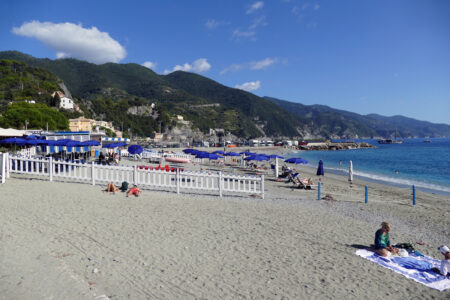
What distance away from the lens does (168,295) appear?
12.5ft

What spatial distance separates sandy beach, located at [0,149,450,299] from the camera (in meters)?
4.02

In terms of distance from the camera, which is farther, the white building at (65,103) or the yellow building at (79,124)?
the white building at (65,103)

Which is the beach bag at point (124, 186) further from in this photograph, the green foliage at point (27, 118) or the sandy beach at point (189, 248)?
the green foliage at point (27, 118)

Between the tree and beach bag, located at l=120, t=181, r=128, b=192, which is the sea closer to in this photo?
beach bag, located at l=120, t=181, r=128, b=192

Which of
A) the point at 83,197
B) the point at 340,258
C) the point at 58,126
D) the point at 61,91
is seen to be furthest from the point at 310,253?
the point at 61,91

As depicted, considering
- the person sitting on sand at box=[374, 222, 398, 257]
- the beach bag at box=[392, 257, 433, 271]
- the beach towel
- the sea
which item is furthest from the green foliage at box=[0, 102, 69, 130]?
the beach bag at box=[392, 257, 433, 271]

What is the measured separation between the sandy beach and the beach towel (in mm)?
191

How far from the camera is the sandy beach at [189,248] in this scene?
402 cm

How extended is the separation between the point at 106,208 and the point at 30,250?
3.38 meters

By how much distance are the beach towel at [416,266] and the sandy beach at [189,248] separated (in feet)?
0.63

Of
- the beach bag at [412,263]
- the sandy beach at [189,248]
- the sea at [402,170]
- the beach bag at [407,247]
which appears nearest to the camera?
the sandy beach at [189,248]

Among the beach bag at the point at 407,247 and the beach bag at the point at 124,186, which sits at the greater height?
the beach bag at the point at 124,186

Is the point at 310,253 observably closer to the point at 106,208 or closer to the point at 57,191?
the point at 106,208

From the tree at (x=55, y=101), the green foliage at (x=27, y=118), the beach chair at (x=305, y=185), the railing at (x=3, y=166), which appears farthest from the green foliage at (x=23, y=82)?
the beach chair at (x=305, y=185)
